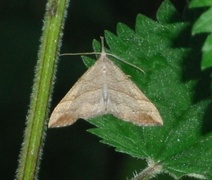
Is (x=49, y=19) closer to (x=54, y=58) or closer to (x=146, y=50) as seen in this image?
(x=54, y=58)

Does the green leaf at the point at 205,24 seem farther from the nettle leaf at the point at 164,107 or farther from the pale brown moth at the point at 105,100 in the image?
the pale brown moth at the point at 105,100

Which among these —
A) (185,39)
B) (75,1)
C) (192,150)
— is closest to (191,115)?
(192,150)

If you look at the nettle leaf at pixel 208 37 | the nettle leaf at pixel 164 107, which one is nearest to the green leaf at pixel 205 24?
the nettle leaf at pixel 208 37

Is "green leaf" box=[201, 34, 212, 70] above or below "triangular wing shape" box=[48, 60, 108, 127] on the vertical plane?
below

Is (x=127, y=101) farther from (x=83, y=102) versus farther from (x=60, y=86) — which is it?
(x=60, y=86)

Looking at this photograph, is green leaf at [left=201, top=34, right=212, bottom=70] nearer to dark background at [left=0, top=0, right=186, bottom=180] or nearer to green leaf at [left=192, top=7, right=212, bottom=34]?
green leaf at [left=192, top=7, right=212, bottom=34]

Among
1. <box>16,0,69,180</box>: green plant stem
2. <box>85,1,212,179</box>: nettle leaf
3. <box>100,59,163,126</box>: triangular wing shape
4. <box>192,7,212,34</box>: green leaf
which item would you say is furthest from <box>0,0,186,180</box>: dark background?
<box>192,7,212,34</box>: green leaf
